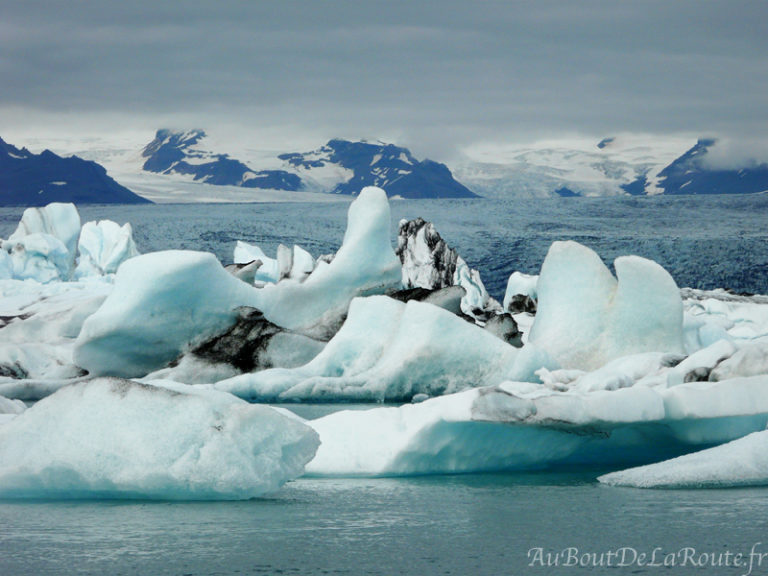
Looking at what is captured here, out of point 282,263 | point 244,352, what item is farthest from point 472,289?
point 244,352

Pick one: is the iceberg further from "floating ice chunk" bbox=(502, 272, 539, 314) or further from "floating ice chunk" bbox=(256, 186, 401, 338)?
"floating ice chunk" bbox=(256, 186, 401, 338)

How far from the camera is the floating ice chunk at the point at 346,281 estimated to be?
16.0m

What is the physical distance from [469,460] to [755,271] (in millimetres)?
41485

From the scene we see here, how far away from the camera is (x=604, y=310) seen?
1465 centimetres

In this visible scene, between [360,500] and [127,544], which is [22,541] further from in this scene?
[360,500]

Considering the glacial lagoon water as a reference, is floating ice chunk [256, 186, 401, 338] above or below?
above

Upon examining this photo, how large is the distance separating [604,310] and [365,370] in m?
3.15

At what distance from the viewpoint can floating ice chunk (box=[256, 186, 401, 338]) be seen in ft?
52.6

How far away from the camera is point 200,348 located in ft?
49.0

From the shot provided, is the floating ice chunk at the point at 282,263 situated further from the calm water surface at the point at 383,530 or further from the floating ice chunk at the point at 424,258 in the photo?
the calm water surface at the point at 383,530

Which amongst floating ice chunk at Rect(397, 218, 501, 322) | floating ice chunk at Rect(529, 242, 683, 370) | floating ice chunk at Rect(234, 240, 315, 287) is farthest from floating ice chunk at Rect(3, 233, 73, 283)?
floating ice chunk at Rect(529, 242, 683, 370)

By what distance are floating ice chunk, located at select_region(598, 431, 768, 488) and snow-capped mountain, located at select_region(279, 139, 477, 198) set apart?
143537 mm

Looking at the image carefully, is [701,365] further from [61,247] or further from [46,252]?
[61,247]

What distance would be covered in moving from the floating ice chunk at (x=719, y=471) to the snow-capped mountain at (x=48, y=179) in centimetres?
11389
